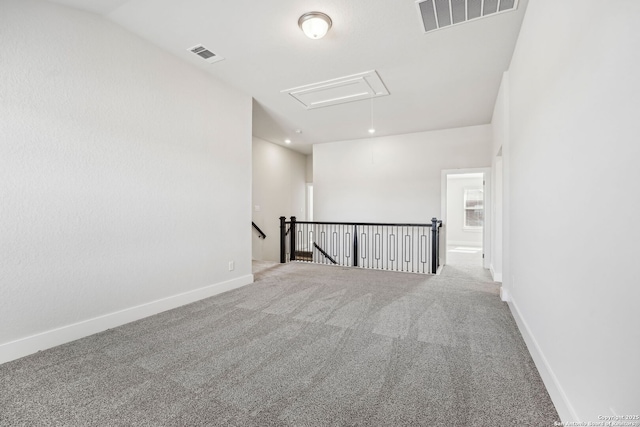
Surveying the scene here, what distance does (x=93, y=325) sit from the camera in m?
2.46

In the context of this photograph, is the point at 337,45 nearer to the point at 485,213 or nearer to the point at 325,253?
the point at 485,213

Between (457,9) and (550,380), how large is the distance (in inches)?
110

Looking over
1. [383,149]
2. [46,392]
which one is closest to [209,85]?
[46,392]

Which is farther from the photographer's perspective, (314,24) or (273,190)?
(273,190)

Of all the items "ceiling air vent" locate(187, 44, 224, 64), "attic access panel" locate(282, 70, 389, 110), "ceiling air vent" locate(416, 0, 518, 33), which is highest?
"ceiling air vent" locate(187, 44, 224, 64)

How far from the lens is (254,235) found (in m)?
6.53

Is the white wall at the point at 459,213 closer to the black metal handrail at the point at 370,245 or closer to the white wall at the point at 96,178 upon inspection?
the black metal handrail at the point at 370,245

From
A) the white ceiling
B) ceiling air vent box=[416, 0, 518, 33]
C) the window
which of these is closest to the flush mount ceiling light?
the white ceiling

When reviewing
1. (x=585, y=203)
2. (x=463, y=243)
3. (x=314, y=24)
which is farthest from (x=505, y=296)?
(x=463, y=243)

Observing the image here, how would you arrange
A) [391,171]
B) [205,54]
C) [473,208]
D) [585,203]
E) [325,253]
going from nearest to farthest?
1. [585,203]
2. [205,54]
3. [391,171]
4. [325,253]
5. [473,208]

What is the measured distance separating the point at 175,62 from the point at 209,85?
457 millimetres

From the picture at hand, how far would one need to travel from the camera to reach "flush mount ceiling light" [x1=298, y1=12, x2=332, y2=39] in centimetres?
240

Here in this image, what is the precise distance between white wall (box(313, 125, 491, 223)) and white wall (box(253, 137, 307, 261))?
39.1 inches

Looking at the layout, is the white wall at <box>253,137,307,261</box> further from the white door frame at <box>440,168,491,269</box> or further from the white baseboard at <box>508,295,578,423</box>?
the white baseboard at <box>508,295,578,423</box>
